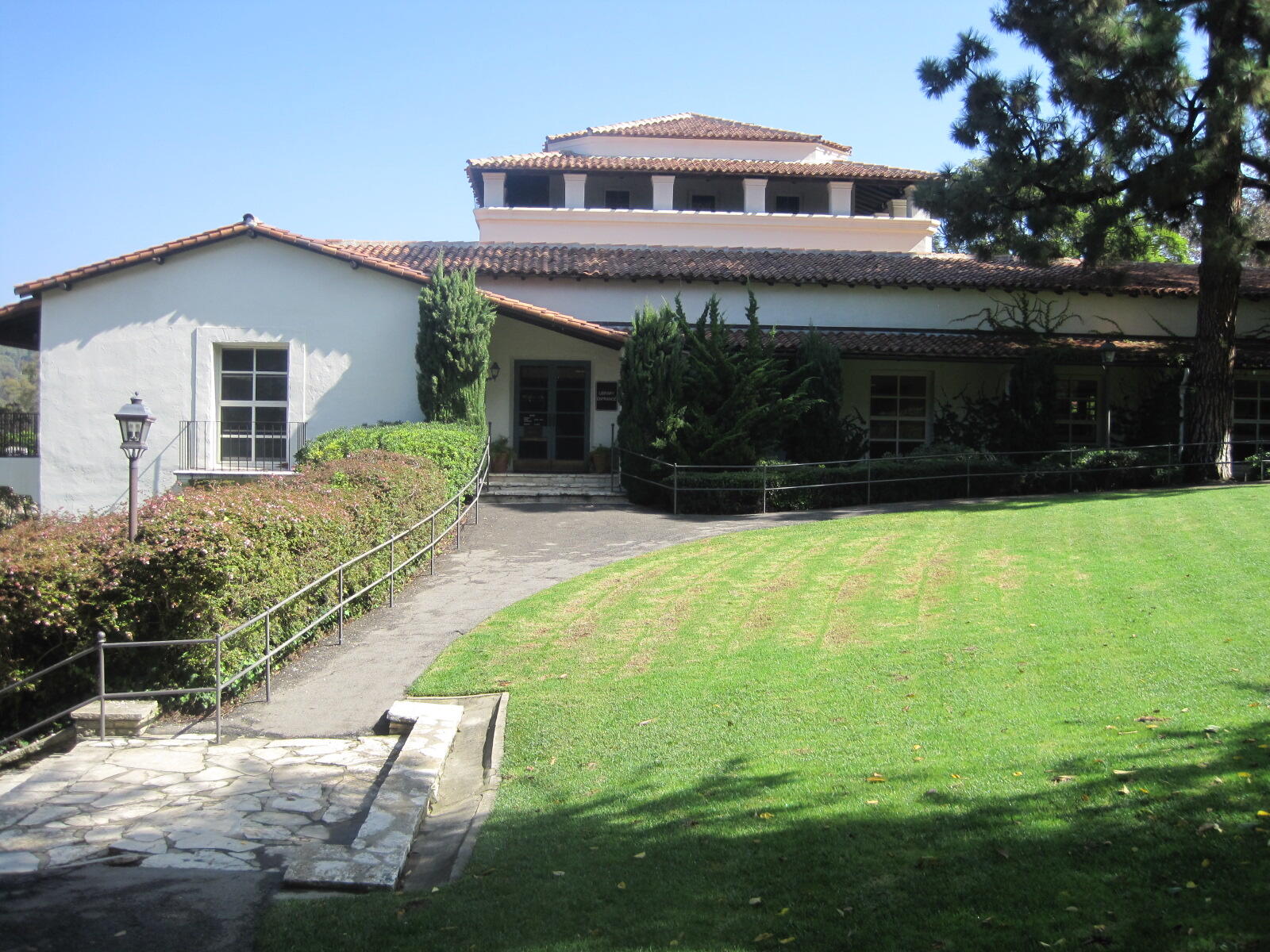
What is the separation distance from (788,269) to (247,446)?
43.1 ft

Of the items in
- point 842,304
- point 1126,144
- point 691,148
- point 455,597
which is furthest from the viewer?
point 691,148

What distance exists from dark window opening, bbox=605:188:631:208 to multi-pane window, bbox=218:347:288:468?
14762 mm

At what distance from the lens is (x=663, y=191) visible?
3083 centimetres

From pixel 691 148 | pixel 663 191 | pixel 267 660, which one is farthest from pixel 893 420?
pixel 267 660

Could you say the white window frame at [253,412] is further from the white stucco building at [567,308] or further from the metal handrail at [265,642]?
the metal handrail at [265,642]

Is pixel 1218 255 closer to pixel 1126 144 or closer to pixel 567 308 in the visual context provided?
pixel 1126 144

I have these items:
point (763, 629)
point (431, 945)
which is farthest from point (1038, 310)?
point (431, 945)

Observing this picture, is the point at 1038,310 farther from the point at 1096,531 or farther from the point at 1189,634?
the point at 1189,634

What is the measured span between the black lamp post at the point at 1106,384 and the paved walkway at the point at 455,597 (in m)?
6.13

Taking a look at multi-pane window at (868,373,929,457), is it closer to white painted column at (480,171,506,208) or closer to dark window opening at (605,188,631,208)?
dark window opening at (605,188,631,208)

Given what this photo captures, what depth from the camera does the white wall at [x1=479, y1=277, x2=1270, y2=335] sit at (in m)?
24.1

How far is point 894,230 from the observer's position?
31297 mm

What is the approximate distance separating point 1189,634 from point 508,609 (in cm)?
678

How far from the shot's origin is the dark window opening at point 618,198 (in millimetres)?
32375
